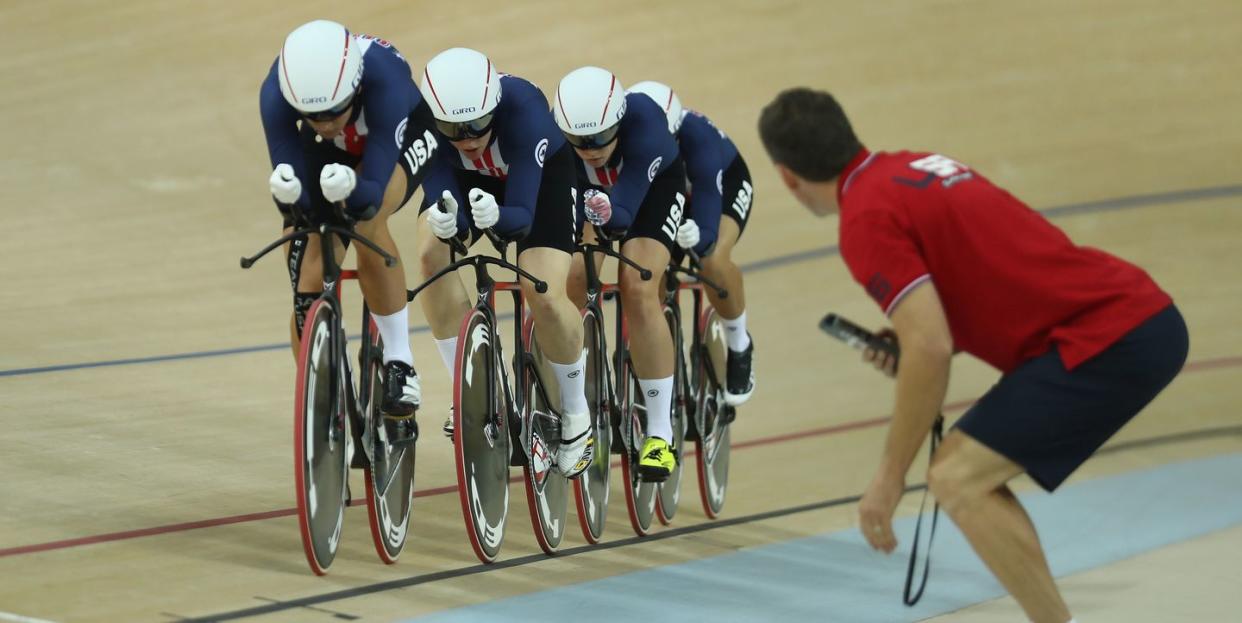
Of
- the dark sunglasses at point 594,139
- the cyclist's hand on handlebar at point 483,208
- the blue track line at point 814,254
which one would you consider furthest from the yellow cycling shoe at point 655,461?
the blue track line at point 814,254

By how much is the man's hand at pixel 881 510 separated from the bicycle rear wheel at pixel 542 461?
4.91 ft

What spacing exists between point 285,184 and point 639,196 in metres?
1.32

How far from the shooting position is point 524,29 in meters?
10.2

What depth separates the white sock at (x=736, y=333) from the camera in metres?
4.85

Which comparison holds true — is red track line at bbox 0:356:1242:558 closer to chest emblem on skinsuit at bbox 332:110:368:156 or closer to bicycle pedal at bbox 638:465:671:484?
bicycle pedal at bbox 638:465:671:484

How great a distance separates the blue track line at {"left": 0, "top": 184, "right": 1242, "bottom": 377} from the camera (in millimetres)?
5414

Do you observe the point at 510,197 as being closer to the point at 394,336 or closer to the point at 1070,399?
the point at 394,336

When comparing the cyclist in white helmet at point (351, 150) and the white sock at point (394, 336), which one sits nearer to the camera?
the cyclist in white helmet at point (351, 150)

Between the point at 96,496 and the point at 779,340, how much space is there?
12.4ft

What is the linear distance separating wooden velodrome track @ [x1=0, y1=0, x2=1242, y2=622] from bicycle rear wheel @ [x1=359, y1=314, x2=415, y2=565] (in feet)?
0.27

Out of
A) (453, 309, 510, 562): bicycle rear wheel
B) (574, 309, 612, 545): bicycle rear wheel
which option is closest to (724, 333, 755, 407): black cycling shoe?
(574, 309, 612, 545): bicycle rear wheel

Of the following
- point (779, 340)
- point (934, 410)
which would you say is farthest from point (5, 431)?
point (779, 340)

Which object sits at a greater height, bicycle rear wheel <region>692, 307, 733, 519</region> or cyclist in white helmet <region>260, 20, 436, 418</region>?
cyclist in white helmet <region>260, 20, 436, 418</region>

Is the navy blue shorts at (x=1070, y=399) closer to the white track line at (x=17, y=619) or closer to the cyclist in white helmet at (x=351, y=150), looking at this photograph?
the cyclist in white helmet at (x=351, y=150)
